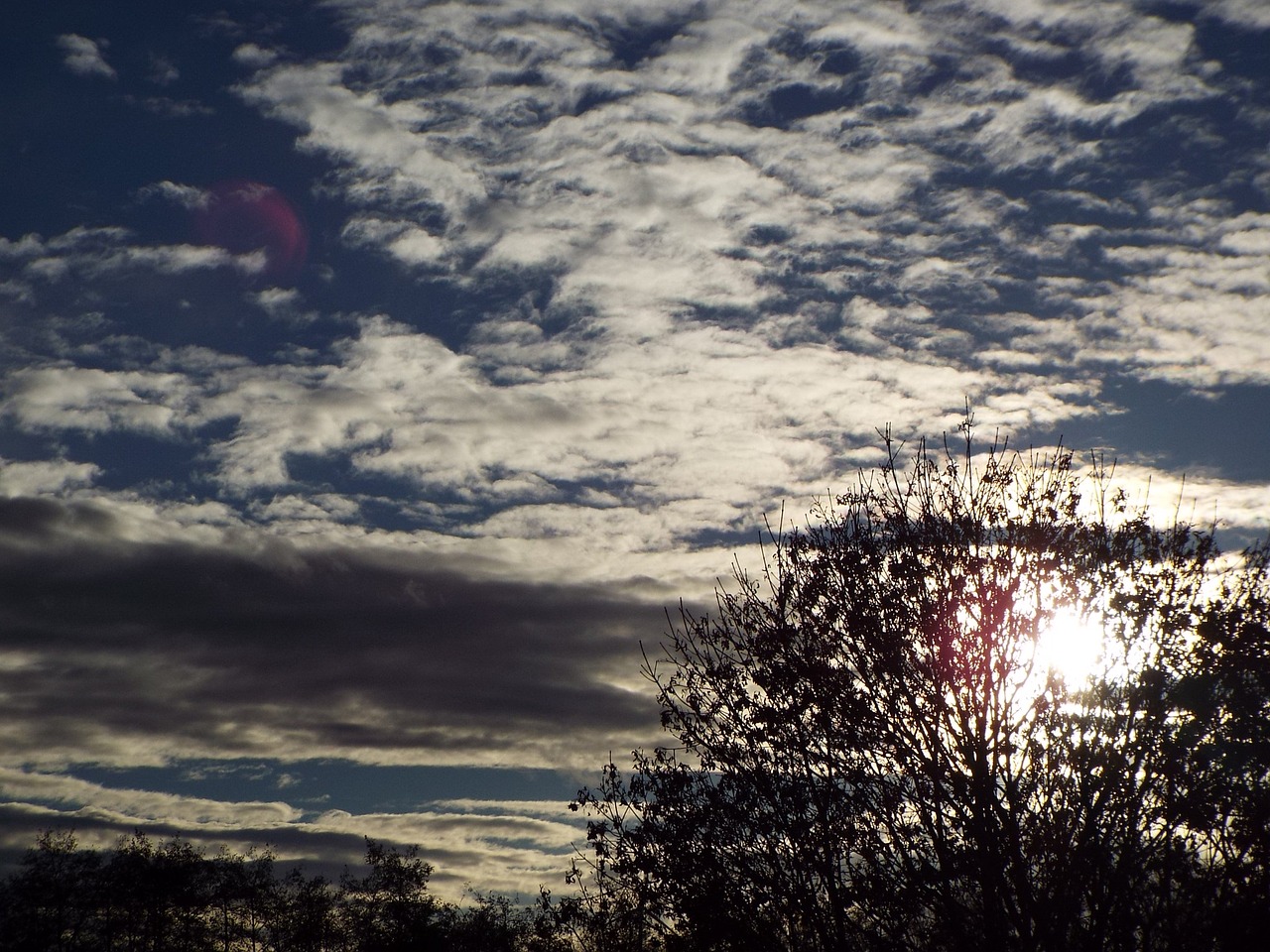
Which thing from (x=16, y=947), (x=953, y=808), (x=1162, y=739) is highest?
(x=1162, y=739)

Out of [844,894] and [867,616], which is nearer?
[844,894]

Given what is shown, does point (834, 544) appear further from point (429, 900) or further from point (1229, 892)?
point (429, 900)

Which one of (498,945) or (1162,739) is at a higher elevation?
(1162,739)

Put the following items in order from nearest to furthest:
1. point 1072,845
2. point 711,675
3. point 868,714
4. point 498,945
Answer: point 1072,845, point 868,714, point 711,675, point 498,945

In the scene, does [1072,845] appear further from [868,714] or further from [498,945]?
[498,945]

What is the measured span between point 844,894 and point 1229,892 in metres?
5.83

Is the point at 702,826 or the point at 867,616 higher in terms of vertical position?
the point at 867,616

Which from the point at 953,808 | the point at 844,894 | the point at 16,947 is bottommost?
the point at 16,947

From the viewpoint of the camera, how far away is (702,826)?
703 inches

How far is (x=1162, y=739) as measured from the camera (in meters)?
16.2

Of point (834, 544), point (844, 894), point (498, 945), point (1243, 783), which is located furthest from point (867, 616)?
point (498, 945)

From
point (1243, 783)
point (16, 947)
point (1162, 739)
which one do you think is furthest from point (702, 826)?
point (16, 947)


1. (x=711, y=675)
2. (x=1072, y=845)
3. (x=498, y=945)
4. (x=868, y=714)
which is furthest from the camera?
(x=498, y=945)

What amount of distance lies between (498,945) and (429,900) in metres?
7.53
